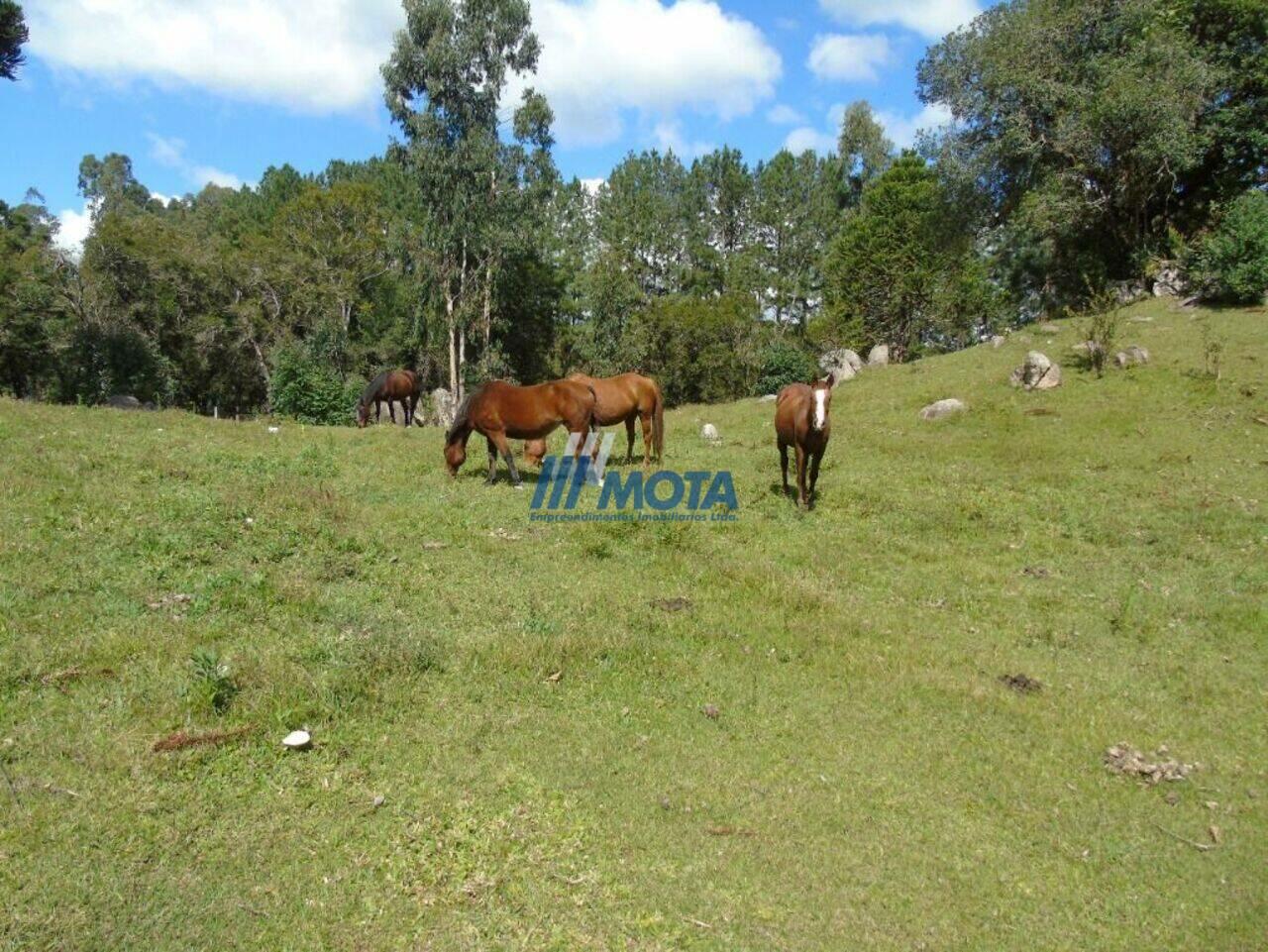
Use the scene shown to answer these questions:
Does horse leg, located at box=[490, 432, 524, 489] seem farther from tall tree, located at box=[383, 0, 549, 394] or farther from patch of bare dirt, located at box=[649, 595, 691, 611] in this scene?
tall tree, located at box=[383, 0, 549, 394]

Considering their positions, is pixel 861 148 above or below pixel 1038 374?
above

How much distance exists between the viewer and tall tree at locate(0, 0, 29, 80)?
1698 centimetres

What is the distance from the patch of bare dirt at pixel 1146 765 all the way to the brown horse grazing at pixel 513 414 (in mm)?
9213

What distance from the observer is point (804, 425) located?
12195 millimetres

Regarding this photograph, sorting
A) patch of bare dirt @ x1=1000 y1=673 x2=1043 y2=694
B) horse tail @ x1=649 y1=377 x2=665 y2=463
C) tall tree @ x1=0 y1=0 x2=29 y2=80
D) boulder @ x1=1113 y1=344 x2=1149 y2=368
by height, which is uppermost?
tall tree @ x1=0 y1=0 x2=29 y2=80

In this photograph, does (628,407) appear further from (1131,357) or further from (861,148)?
(861,148)

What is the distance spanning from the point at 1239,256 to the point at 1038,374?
7.35m

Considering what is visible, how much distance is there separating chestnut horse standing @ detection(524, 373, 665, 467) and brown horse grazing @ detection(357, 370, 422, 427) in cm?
894

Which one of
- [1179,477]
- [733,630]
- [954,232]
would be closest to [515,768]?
[733,630]

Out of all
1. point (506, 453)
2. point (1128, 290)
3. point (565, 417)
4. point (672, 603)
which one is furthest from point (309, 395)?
point (1128, 290)

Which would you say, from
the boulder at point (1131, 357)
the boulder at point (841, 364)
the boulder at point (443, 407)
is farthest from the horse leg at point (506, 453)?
the boulder at point (841, 364)

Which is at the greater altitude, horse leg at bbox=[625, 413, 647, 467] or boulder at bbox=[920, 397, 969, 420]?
boulder at bbox=[920, 397, 969, 420]

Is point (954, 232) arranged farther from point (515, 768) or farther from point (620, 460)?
point (515, 768)

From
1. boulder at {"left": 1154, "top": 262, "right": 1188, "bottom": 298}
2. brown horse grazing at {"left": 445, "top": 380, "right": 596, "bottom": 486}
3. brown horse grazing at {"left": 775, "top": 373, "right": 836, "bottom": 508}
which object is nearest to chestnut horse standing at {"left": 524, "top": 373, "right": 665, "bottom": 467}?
brown horse grazing at {"left": 445, "top": 380, "right": 596, "bottom": 486}
